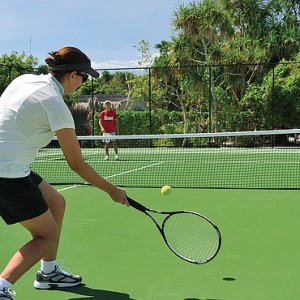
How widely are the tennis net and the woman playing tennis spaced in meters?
5.39

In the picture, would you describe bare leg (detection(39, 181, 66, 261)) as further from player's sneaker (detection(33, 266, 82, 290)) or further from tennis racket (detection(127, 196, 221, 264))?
tennis racket (detection(127, 196, 221, 264))

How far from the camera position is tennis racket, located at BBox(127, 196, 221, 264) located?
3.34m

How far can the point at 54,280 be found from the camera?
11.1ft

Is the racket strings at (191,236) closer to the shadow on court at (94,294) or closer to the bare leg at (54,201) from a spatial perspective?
the shadow on court at (94,294)

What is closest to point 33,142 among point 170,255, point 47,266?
point 47,266

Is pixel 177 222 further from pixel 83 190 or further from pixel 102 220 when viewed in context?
pixel 83 190

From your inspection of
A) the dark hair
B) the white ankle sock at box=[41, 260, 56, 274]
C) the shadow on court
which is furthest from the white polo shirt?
the shadow on court

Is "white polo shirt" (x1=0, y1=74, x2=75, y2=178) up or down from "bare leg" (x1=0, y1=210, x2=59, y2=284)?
up

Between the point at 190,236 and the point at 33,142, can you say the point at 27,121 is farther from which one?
the point at 190,236

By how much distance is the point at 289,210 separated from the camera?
5.87m

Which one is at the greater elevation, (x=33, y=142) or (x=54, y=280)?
(x=33, y=142)

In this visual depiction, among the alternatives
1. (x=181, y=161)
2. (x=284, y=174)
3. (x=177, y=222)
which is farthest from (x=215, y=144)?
(x=177, y=222)

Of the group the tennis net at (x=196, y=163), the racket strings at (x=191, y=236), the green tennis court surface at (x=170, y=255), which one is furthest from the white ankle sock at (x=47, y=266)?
the tennis net at (x=196, y=163)

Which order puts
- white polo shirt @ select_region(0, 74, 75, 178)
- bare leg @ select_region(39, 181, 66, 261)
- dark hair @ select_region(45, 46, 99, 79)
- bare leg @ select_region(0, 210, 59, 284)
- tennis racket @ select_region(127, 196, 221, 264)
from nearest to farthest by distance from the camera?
white polo shirt @ select_region(0, 74, 75, 178), bare leg @ select_region(0, 210, 59, 284), dark hair @ select_region(45, 46, 99, 79), bare leg @ select_region(39, 181, 66, 261), tennis racket @ select_region(127, 196, 221, 264)
